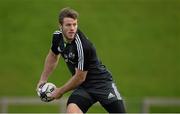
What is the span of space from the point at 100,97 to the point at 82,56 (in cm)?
78

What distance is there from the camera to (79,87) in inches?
381

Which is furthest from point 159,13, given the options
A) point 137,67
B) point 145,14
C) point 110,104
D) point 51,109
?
point 110,104

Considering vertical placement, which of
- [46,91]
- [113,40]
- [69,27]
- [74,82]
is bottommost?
[113,40]

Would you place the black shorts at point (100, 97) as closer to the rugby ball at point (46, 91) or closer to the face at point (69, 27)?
the rugby ball at point (46, 91)

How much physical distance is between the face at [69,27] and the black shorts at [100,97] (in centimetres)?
92

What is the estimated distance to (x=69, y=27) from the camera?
9.03 metres

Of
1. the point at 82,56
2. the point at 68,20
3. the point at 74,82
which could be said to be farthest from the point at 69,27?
the point at 74,82

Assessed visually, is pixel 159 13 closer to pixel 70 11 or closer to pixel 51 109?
pixel 51 109

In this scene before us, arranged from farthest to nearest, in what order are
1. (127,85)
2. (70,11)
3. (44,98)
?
(127,85) → (44,98) → (70,11)

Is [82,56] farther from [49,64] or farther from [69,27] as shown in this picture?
[49,64]

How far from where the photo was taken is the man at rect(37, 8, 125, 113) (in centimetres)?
914

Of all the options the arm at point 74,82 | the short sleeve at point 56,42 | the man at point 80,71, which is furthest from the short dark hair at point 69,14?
the arm at point 74,82

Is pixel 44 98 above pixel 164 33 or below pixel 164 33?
above

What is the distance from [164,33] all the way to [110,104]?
56.1 ft
